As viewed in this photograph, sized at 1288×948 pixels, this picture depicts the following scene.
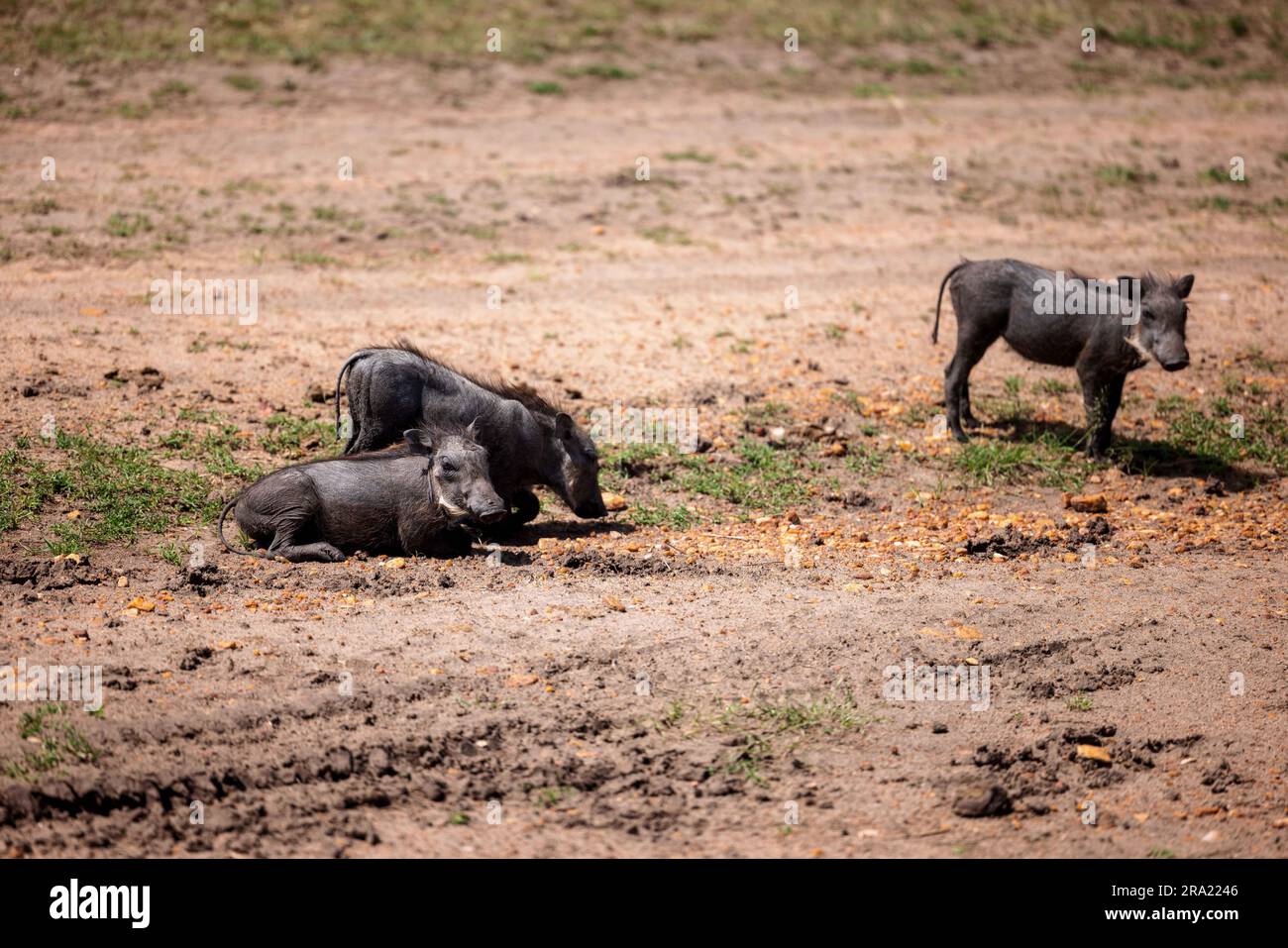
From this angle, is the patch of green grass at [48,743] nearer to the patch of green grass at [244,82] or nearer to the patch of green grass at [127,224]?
Answer: the patch of green grass at [127,224]

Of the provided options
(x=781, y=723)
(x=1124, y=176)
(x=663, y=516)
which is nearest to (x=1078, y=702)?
(x=781, y=723)

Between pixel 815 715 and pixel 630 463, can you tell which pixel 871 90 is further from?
pixel 815 715

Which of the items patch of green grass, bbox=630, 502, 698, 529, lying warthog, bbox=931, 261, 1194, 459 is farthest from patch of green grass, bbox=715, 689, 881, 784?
lying warthog, bbox=931, 261, 1194, 459

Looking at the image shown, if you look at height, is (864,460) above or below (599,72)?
below

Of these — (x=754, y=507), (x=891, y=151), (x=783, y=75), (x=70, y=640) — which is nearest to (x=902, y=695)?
(x=754, y=507)

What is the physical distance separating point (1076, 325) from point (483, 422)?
14.5 ft

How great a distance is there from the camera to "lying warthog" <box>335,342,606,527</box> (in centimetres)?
806

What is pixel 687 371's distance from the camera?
10.6 metres

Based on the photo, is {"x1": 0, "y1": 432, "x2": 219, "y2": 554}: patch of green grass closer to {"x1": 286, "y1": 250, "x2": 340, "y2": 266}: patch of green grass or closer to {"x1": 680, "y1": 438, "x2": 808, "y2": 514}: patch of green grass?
{"x1": 680, "y1": 438, "x2": 808, "y2": 514}: patch of green grass

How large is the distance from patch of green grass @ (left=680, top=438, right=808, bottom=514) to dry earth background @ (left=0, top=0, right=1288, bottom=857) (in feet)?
0.13

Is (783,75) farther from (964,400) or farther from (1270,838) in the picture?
(1270,838)

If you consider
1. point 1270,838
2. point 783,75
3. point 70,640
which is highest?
point 783,75

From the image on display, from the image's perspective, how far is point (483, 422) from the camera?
8.16m

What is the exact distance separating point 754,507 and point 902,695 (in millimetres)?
2597
